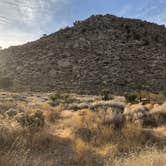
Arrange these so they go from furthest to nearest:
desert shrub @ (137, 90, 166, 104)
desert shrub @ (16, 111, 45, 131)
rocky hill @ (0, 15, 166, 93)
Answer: rocky hill @ (0, 15, 166, 93) → desert shrub @ (137, 90, 166, 104) → desert shrub @ (16, 111, 45, 131)

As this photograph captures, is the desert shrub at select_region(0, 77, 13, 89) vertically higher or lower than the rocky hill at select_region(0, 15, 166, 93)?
lower

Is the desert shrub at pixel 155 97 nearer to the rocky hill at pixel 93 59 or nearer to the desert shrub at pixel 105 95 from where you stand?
the desert shrub at pixel 105 95

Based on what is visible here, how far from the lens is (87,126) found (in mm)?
11070

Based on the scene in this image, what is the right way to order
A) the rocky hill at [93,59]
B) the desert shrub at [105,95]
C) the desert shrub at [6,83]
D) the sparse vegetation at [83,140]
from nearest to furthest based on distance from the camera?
the sparse vegetation at [83,140] < the desert shrub at [105,95] < the rocky hill at [93,59] < the desert shrub at [6,83]

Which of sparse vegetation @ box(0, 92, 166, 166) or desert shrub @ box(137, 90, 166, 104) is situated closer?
sparse vegetation @ box(0, 92, 166, 166)

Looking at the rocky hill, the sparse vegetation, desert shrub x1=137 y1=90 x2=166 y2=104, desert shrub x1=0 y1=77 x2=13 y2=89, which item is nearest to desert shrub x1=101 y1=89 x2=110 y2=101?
desert shrub x1=137 y1=90 x2=166 y2=104

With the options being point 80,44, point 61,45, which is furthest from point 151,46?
point 61,45

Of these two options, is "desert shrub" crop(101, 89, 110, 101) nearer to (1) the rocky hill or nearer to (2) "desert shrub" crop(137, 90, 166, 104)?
(2) "desert shrub" crop(137, 90, 166, 104)

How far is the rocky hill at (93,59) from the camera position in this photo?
36906mm

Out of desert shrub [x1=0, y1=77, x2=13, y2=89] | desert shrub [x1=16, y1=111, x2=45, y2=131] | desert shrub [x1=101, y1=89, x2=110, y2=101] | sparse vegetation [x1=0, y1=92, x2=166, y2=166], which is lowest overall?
sparse vegetation [x1=0, y1=92, x2=166, y2=166]

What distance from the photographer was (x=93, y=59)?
1683 inches

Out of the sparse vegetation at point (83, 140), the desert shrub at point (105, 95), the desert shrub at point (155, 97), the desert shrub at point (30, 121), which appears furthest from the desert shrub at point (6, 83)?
the desert shrub at point (30, 121)

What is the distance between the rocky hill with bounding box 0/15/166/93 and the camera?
121ft

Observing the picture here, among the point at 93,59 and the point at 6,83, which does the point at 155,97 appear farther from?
the point at 6,83
